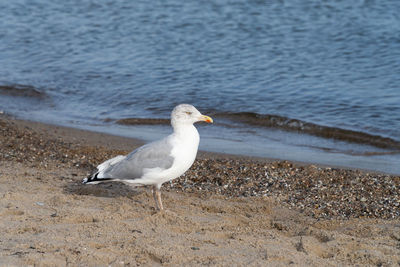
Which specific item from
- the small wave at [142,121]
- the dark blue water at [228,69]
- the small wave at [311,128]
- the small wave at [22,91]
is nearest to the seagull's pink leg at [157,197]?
the dark blue water at [228,69]

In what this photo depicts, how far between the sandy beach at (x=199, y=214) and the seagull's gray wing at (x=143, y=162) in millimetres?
329

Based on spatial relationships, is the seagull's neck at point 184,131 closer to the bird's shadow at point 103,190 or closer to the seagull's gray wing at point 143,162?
the seagull's gray wing at point 143,162

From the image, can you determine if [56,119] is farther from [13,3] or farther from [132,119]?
[13,3]

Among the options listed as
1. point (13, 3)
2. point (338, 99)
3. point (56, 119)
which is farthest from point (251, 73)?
point (13, 3)

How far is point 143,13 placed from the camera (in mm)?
20938

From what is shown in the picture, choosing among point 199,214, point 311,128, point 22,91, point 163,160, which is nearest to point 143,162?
point 163,160

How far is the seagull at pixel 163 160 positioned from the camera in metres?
6.80

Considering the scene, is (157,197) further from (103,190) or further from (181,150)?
(103,190)

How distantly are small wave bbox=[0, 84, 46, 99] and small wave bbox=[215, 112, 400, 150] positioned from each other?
431 cm

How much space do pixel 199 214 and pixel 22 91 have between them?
883 centimetres

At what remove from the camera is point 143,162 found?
692 centimetres

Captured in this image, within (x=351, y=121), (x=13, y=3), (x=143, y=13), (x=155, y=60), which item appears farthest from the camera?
(x=13, y=3)

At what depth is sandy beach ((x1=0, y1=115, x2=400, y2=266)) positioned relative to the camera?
525 centimetres

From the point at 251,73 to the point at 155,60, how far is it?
2.73 metres
